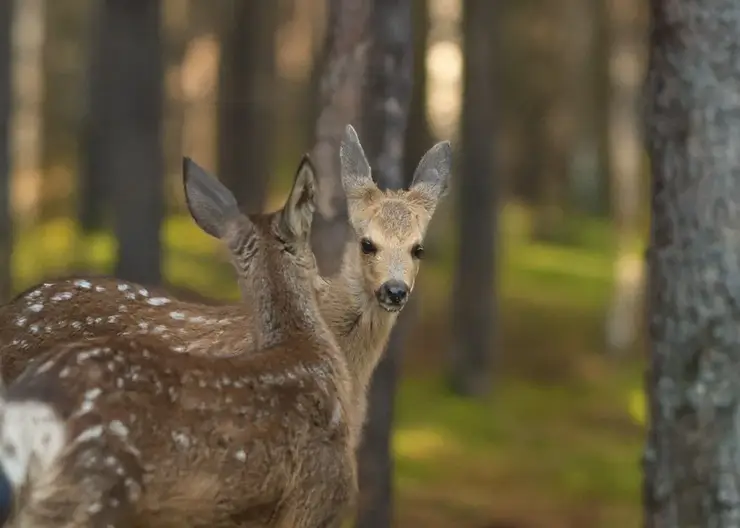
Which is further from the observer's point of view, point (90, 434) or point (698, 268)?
point (698, 268)

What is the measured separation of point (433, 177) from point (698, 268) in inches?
65.9

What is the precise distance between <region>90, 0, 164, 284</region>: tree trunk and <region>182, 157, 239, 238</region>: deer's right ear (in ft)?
20.1

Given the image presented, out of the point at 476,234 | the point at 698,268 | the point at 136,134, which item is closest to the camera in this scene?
Result: the point at 698,268

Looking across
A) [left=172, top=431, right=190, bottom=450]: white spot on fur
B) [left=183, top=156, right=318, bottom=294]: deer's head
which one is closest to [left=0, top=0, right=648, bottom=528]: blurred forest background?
[left=183, top=156, right=318, bottom=294]: deer's head

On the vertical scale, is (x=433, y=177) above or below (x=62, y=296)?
above

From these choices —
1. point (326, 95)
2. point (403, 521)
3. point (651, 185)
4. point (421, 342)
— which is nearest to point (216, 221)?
point (326, 95)

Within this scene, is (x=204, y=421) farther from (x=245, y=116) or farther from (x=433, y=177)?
(x=245, y=116)

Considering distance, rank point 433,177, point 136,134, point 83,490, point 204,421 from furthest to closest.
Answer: point 136,134, point 433,177, point 204,421, point 83,490

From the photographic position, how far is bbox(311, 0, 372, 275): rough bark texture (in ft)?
23.9

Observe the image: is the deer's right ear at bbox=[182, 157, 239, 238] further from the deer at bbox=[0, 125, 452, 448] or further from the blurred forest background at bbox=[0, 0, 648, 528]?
the blurred forest background at bbox=[0, 0, 648, 528]

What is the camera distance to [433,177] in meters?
6.40

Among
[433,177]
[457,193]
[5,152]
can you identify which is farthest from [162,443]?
[457,193]

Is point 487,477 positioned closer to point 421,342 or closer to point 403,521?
point 403,521

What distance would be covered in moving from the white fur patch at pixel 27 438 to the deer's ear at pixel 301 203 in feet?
4.61
